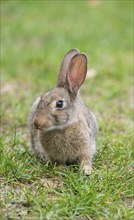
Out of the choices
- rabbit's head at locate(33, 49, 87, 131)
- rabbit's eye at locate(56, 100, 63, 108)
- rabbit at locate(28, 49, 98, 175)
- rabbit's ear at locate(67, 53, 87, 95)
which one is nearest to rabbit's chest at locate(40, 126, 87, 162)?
rabbit at locate(28, 49, 98, 175)

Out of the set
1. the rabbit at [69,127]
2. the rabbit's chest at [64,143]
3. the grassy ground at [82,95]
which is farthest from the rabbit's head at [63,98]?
the grassy ground at [82,95]

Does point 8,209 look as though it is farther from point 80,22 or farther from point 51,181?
point 80,22

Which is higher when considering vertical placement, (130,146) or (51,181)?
(130,146)

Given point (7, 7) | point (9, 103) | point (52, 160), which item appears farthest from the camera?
point (7, 7)

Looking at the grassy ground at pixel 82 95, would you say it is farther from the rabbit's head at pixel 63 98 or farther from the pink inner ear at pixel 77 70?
the pink inner ear at pixel 77 70

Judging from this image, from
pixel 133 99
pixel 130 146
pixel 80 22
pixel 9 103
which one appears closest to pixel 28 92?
pixel 9 103

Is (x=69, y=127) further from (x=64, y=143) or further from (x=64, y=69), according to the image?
(x=64, y=69)

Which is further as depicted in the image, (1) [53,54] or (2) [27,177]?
(1) [53,54]

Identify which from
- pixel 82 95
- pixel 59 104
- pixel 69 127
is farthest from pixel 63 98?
pixel 82 95
